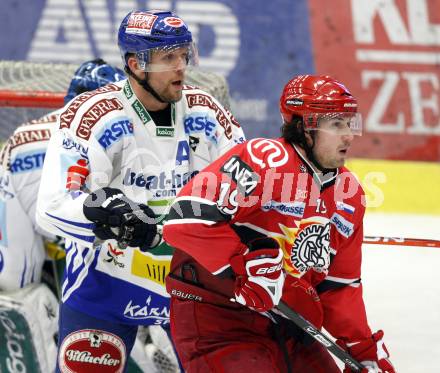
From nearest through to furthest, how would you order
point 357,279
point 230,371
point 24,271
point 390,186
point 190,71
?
point 230,371
point 357,279
point 24,271
point 190,71
point 390,186

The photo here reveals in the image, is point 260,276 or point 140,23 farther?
point 140,23

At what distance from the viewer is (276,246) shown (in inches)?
116

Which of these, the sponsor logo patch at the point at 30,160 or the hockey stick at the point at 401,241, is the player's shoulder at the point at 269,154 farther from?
the sponsor logo patch at the point at 30,160

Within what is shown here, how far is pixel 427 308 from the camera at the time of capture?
480 cm

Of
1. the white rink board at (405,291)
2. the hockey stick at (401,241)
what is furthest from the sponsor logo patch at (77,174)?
the white rink board at (405,291)

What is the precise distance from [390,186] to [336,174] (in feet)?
11.1

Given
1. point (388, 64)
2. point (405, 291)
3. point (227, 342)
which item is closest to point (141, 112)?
point (227, 342)

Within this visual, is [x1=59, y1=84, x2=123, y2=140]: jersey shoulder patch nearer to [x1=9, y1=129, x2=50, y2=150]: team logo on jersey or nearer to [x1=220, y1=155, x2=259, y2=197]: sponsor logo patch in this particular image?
[x1=220, y1=155, x2=259, y2=197]: sponsor logo patch

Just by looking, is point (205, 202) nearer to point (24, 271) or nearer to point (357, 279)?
point (357, 279)

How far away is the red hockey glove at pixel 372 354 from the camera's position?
3.14 metres

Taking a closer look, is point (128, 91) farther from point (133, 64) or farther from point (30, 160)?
point (30, 160)

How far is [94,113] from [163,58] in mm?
261

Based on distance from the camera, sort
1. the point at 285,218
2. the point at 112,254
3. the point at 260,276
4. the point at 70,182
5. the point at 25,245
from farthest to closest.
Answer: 1. the point at 25,245
2. the point at 112,254
3. the point at 70,182
4. the point at 285,218
5. the point at 260,276

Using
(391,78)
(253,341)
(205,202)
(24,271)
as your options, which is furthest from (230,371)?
(391,78)
